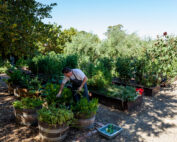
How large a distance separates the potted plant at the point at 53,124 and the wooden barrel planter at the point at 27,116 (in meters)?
0.71

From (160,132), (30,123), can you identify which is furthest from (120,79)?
(30,123)

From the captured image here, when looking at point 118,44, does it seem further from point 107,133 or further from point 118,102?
point 107,133

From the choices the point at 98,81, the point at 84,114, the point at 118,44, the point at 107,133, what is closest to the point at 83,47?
the point at 118,44

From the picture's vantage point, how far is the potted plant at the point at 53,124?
2957 millimetres

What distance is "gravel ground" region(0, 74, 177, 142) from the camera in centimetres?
341

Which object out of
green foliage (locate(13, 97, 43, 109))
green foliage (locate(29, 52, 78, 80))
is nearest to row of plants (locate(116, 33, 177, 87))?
green foliage (locate(29, 52, 78, 80))

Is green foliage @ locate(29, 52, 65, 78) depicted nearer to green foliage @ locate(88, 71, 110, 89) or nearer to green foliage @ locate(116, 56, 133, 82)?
green foliage @ locate(88, 71, 110, 89)

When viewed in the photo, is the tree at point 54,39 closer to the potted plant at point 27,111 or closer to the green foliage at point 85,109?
the potted plant at point 27,111

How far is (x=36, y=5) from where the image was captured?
4.02 metres

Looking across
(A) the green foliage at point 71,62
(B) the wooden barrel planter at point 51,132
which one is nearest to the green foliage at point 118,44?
(A) the green foliage at point 71,62

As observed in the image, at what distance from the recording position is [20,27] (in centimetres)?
331

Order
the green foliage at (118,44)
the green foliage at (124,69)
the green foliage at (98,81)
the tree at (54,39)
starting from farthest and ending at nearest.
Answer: the green foliage at (118,44) < the green foliage at (124,69) < the green foliage at (98,81) < the tree at (54,39)

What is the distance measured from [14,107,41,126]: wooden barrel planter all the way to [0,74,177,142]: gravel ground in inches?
5.3

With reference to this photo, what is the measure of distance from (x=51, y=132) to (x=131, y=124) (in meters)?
2.33
